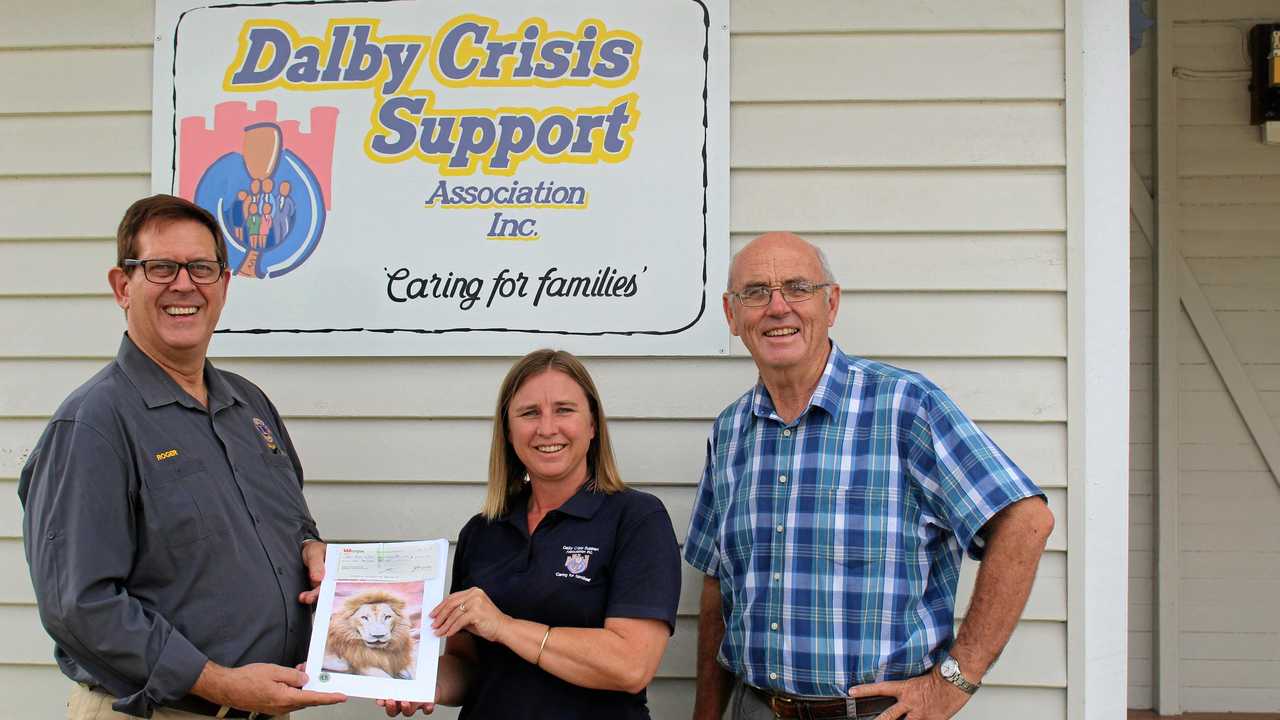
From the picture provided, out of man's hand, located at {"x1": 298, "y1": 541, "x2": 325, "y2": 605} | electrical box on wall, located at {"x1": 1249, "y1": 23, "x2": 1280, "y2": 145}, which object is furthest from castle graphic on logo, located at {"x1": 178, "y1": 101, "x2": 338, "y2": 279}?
electrical box on wall, located at {"x1": 1249, "y1": 23, "x2": 1280, "y2": 145}

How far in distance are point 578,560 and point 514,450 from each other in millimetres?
351

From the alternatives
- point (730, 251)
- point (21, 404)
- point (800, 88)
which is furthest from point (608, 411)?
point (21, 404)

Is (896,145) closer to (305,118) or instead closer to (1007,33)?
(1007,33)

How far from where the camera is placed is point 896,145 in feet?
9.56

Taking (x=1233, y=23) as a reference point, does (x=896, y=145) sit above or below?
below

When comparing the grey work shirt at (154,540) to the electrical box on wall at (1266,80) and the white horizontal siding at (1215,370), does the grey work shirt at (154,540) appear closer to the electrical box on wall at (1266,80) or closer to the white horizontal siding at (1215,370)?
the white horizontal siding at (1215,370)

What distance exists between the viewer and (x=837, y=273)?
2920 millimetres

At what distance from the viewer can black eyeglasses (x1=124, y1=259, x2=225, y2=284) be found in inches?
85.6

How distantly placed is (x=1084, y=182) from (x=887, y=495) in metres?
1.23

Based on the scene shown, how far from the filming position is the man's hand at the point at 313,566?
2293mm

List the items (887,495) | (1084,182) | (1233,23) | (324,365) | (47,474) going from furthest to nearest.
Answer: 1. (1233,23)
2. (324,365)
3. (1084,182)
4. (887,495)
5. (47,474)

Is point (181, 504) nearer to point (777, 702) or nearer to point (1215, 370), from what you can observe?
point (777, 702)

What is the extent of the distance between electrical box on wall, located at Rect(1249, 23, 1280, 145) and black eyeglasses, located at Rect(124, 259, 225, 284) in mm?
4205

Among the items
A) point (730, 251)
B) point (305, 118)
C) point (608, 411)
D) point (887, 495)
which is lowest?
point (887, 495)
